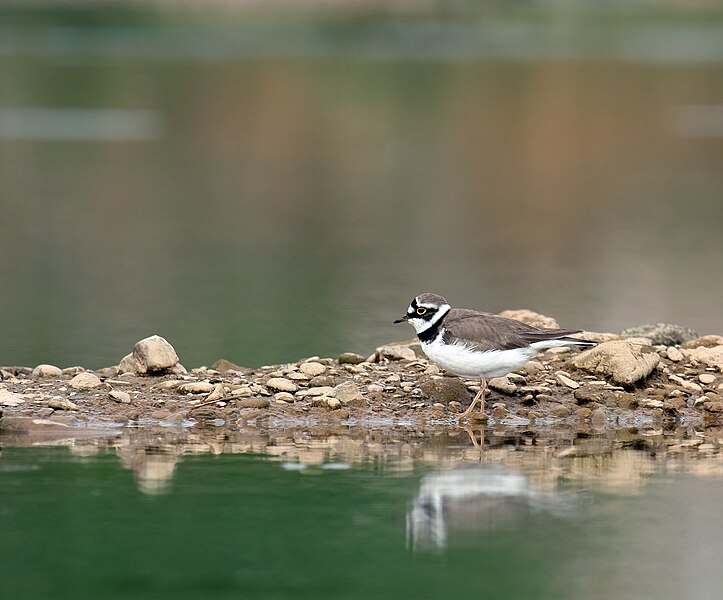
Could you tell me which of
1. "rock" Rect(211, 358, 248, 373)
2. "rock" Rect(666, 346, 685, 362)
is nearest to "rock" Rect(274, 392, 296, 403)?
"rock" Rect(211, 358, 248, 373)

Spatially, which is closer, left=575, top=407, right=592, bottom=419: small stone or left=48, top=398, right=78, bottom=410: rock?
left=48, top=398, right=78, bottom=410: rock

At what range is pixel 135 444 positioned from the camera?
33.2 feet

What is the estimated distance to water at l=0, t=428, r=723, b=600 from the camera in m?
7.40

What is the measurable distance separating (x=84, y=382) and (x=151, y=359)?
19.8 inches

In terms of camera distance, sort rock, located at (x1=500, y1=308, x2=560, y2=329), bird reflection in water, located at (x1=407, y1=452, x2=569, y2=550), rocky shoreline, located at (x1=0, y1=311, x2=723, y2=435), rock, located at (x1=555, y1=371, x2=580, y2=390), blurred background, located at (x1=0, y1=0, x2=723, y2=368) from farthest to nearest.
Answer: blurred background, located at (x1=0, y1=0, x2=723, y2=368), rock, located at (x1=500, y1=308, x2=560, y2=329), rock, located at (x1=555, y1=371, x2=580, y2=390), rocky shoreline, located at (x1=0, y1=311, x2=723, y2=435), bird reflection in water, located at (x1=407, y1=452, x2=569, y2=550)

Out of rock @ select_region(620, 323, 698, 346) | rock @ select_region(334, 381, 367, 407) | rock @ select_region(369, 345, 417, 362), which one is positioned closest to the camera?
rock @ select_region(334, 381, 367, 407)

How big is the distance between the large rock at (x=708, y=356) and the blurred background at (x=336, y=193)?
2.95 m

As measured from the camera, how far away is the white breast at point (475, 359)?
10.7 meters

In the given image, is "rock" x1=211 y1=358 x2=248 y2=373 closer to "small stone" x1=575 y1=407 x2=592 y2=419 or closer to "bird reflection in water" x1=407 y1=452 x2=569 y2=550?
"small stone" x1=575 y1=407 x2=592 y2=419

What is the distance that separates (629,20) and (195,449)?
256ft

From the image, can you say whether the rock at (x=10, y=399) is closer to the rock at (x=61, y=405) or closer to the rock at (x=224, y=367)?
the rock at (x=61, y=405)

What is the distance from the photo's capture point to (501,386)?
11.4 meters

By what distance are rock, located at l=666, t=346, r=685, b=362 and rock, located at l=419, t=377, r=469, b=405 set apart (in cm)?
156

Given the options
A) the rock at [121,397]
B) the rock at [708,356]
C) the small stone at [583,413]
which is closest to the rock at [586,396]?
the small stone at [583,413]
